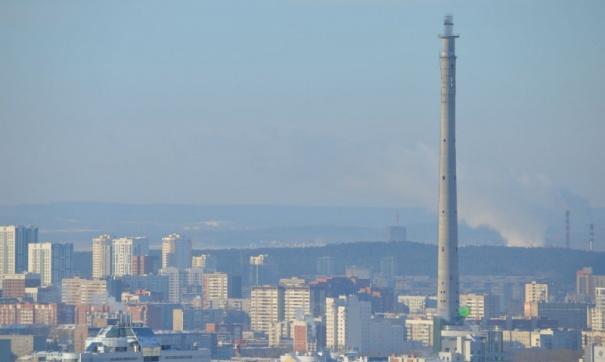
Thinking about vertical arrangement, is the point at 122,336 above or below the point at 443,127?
below

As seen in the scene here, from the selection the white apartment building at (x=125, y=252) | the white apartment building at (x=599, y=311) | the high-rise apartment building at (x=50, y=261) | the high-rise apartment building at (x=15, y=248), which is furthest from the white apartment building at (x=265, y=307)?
the white apartment building at (x=599, y=311)

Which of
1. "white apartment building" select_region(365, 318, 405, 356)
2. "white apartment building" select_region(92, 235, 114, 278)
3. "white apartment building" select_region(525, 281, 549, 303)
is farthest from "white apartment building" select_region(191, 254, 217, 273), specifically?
"white apartment building" select_region(365, 318, 405, 356)

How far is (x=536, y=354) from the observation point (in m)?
73.8

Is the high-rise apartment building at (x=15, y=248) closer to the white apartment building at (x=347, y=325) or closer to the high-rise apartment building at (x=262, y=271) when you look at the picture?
the high-rise apartment building at (x=262, y=271)

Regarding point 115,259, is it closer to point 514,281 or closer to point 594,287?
point 514,281

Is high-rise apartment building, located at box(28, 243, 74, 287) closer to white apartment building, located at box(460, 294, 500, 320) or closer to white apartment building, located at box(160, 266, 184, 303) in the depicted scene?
white apartment building, located at box(160, 266, 184, 303)

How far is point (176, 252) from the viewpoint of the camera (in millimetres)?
135250

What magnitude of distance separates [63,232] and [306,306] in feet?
65.9

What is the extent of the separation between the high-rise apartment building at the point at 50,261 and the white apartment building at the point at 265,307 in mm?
9500

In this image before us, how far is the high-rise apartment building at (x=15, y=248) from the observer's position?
373ft

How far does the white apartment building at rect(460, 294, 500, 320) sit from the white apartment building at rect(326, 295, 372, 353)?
15.8 ft

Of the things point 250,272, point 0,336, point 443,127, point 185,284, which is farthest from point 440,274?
point 250,272

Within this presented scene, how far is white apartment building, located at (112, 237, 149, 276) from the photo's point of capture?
12656cm

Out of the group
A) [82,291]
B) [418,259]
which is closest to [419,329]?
[82,291]
